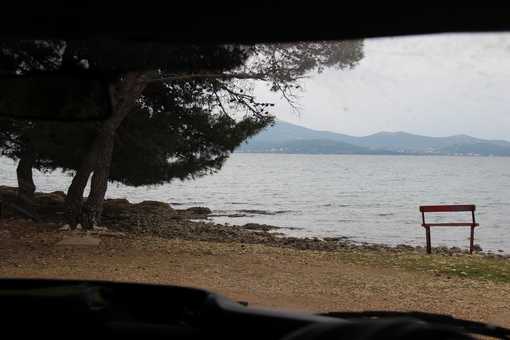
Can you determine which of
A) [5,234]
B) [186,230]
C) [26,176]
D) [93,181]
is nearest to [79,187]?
[93,181]

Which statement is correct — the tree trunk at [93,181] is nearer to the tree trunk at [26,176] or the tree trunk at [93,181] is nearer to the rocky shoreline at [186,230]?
the rocky shoreline at [186,230]

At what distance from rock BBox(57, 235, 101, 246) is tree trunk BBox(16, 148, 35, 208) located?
4187 mm

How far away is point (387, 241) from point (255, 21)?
2073 cm

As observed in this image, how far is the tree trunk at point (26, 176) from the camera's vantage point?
1582cm

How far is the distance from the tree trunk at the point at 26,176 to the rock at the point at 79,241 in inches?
165

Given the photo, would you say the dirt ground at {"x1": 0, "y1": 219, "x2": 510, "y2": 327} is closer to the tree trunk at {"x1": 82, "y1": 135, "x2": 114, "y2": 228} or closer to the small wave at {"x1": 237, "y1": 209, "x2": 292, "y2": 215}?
the tree trunk at {"x1": 82, "y1": 135, "x2": 114, "y2": 228}

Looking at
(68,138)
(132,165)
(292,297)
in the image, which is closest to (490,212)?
(132,165)

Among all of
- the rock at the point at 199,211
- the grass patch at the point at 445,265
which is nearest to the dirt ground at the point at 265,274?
the grass patch at the point at 445,265

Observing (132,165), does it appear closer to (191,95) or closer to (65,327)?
(191,95)

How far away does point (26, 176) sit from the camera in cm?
1634

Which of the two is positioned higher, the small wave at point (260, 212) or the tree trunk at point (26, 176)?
the tree trunk at point (26, 176)

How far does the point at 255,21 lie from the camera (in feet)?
6.19

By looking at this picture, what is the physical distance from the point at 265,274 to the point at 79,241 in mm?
3906

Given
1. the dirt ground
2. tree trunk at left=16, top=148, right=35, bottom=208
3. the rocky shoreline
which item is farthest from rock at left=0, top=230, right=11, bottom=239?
tree trunk at left=16, top=148, right=35, bottom=208
